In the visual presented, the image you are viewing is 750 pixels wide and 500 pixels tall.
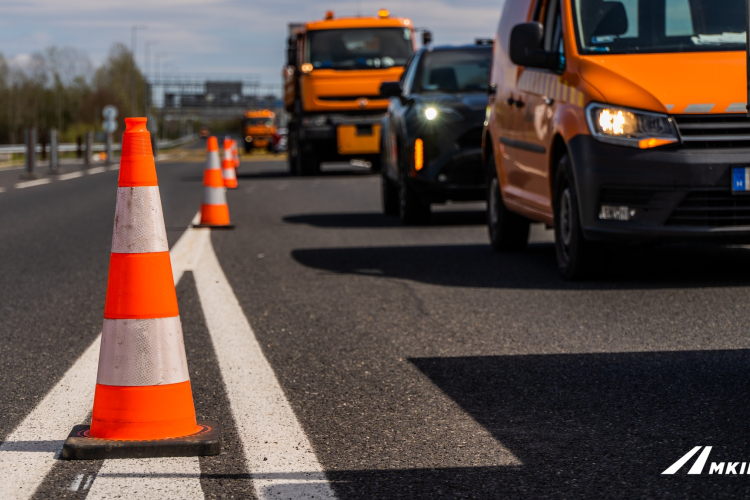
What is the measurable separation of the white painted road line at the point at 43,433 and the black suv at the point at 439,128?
21.8 ft

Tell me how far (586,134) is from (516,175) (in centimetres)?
164

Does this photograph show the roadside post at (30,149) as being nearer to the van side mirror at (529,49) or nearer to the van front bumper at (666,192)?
the van side mirror at (529,49)

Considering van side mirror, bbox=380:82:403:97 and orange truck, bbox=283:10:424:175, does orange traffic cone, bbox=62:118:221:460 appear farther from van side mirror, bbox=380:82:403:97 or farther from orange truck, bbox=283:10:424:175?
orange truck, bbox=283:10:424:175

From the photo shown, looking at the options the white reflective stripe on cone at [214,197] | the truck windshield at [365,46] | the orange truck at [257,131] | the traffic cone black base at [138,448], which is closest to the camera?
→ the traffic cone black base at [138,448]

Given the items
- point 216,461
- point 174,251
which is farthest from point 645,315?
point 174,251

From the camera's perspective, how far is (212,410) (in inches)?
155

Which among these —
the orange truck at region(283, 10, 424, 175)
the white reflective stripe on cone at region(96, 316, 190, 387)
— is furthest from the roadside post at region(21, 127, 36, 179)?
the white reflective stripe on cone at region(96, 316, 190, 387)

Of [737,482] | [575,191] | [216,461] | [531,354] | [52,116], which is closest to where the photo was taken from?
[737,482]

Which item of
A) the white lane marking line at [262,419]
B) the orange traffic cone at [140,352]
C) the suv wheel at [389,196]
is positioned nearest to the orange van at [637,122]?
the white lane marking line at [262,419]

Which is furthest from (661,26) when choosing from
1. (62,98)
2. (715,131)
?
(62,98)

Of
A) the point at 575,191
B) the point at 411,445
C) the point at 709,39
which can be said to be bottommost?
the point at 411,445

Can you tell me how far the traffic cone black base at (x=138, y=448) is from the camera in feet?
11.0

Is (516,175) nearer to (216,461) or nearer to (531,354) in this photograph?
(531,354)

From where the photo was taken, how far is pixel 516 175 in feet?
27.6
